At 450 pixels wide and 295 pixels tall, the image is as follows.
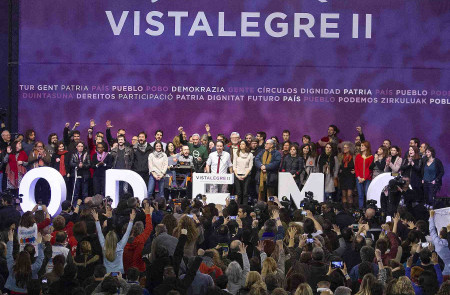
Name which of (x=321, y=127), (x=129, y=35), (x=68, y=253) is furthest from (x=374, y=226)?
(x=129, y=35)

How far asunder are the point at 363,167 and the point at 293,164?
4.62 ft

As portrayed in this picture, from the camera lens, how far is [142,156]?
18.2 meters

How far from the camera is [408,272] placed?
32.4ft

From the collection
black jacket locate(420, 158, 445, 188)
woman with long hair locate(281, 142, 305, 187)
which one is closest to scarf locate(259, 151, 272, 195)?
woman with long hair locate(281, 142, 305, 187)

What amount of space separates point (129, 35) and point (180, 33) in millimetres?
1143

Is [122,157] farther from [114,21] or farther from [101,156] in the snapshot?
[114,21]

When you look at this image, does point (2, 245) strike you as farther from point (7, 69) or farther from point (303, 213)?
point (7, 69)

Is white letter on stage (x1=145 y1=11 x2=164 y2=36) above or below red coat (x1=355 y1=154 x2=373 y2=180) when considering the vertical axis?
above

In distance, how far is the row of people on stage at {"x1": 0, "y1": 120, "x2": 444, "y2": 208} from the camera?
58.0ft

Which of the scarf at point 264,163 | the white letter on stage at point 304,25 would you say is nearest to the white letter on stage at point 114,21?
the white letter on stage at point 304,25

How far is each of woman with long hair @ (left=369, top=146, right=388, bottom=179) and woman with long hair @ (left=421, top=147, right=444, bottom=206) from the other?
80 cm

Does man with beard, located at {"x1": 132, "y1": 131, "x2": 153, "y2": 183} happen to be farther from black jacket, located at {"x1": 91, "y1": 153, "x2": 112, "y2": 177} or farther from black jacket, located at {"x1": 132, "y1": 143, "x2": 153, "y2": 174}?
black jacket, located at {"x1": 91, "y1": 153, "x2": 112, "y2": 177}

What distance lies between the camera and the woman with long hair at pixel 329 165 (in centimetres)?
1831

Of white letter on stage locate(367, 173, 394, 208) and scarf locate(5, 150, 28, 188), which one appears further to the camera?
scarf locate(5, 150, 28, 188)
